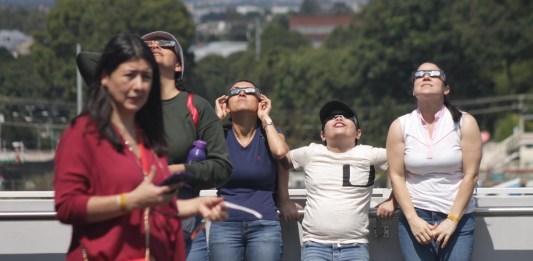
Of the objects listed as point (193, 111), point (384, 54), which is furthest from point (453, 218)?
point (384, 54)

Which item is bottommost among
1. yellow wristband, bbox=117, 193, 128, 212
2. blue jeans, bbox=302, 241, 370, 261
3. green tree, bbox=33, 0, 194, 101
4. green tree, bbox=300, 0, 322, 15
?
blue jeans, bbox=302, 241, 370, 261

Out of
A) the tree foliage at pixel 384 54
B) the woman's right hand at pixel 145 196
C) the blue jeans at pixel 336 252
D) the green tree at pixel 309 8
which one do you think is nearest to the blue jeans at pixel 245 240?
the blue jeans at pixel 336 252

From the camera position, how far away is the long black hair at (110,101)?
4.42m

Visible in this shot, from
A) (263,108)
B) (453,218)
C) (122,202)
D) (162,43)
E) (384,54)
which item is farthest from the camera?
(384,54)

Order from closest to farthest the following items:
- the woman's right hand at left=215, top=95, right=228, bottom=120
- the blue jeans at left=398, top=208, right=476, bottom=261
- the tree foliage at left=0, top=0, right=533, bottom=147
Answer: the blue jeans at left=398, top=208, right=476, bottom=261, the woman's right hand at left=215, top=95, right=228, bottom=120, the tree foliage at left=0, top=0, right=533, bottom=147

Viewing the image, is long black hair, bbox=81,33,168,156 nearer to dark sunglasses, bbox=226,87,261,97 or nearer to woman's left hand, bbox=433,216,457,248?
dark sunglasses, bbox=226,87,261,97

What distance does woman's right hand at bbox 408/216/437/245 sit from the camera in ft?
21.8

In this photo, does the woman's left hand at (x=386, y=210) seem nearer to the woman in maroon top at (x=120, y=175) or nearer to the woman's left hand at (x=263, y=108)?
the woman's left hand at (x=263, y=108)

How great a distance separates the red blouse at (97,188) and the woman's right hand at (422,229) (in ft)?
8.04

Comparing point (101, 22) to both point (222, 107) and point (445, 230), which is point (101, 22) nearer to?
point (222, 107)

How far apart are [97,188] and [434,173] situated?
9.11 feet

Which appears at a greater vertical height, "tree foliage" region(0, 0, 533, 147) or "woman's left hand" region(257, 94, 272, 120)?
"tree foliage" region(0, 0, 533, 147)

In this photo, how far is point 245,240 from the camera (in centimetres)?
669

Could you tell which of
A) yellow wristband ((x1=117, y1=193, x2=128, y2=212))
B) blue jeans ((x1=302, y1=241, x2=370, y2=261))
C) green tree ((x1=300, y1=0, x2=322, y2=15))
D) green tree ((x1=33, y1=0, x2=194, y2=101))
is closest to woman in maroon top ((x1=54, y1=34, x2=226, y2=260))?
yellow wristband ((x1=117, y1=193, x2=128, y2=212))
